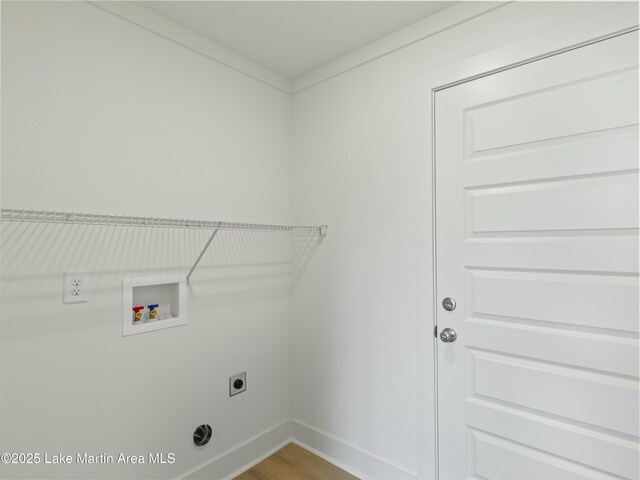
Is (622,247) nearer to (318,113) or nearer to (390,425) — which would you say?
(390,425)

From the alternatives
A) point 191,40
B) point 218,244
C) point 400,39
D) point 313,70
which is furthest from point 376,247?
point 191,40

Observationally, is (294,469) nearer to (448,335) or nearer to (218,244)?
(448,335)

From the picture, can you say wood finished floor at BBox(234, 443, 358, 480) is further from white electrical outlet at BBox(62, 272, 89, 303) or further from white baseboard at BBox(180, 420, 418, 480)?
white electrical outlet at BBox(62, 272, 89, 303)

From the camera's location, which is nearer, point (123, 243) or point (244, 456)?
point (123, 243)

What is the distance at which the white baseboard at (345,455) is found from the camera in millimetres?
1825

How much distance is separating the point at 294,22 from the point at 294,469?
2.42 metres

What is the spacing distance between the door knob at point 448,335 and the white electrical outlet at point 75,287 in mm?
1577

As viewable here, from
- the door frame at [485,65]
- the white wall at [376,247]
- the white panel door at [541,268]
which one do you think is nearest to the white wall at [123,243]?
the white wall at [376,247]

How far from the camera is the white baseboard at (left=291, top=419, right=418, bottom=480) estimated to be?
1825 mm

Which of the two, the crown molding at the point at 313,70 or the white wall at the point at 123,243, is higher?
the crown molding at the point at 313,70

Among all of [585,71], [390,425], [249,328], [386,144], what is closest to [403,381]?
[390,425]

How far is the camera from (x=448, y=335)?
1.62m

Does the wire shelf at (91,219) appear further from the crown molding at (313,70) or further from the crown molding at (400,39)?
the crown molding at (400,39)

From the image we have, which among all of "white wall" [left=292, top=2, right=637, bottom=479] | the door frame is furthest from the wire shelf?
the door frame
